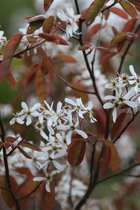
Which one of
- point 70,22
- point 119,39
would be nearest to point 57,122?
point 70,22

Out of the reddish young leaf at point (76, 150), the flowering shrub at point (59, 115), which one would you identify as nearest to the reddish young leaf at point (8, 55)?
the flowering shrub at point (59, 115)

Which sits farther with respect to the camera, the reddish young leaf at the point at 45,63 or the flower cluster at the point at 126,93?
the reddish young leaf at the point at 45,63

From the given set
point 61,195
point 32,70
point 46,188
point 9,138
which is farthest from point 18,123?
point 61,195

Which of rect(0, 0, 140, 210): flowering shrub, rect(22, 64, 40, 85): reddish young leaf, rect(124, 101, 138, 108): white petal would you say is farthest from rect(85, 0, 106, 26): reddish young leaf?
rect(22, 64, 40, 85): reddish young leaf

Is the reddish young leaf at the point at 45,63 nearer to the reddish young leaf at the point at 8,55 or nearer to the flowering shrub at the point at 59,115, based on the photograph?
the flowering shrub at the point at 59,115

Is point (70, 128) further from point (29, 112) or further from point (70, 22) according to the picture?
point (70, 22)
